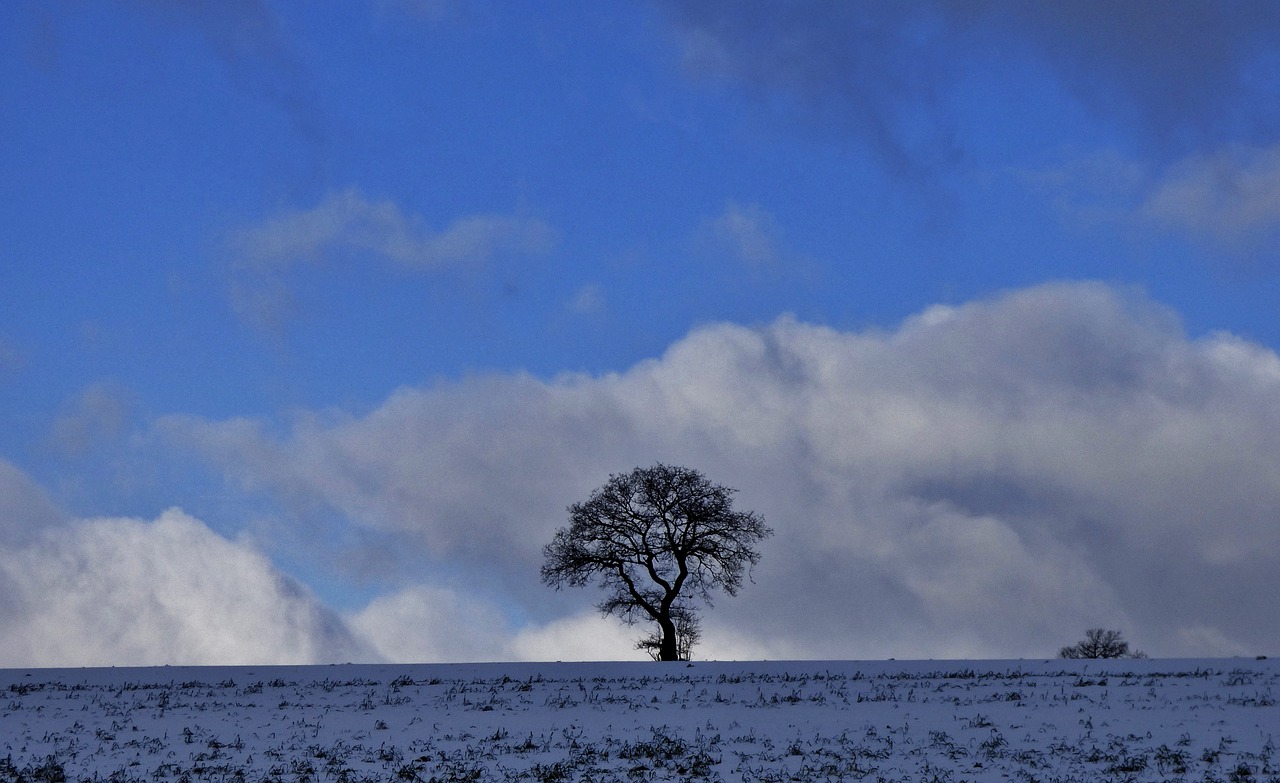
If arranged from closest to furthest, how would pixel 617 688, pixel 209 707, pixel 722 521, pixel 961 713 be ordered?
pixel 961 713
pixel 209 707
pixel 617 688
pixel 722 521

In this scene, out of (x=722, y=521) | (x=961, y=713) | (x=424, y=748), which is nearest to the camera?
(x=424, y=748)

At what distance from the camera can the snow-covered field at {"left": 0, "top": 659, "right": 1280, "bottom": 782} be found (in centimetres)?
2156

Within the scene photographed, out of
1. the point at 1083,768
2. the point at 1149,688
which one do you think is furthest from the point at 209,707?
the point at 1149,688

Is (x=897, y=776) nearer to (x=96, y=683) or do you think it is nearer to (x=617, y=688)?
(x=617, y=688)

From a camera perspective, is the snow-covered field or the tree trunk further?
the tree trunk

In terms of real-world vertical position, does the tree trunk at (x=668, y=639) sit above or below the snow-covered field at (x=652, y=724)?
above

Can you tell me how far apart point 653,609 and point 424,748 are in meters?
34.2

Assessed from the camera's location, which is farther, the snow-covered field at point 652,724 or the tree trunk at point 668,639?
the tree trunk at point 668,639

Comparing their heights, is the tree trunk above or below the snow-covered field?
above

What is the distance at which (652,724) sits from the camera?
26.3 m

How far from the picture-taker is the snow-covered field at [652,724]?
21.6 metres

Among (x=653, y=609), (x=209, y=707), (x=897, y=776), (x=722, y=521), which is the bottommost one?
(x=897, y=776)

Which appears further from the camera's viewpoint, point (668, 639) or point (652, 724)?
point (668, 639)

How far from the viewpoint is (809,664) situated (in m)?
38.9
